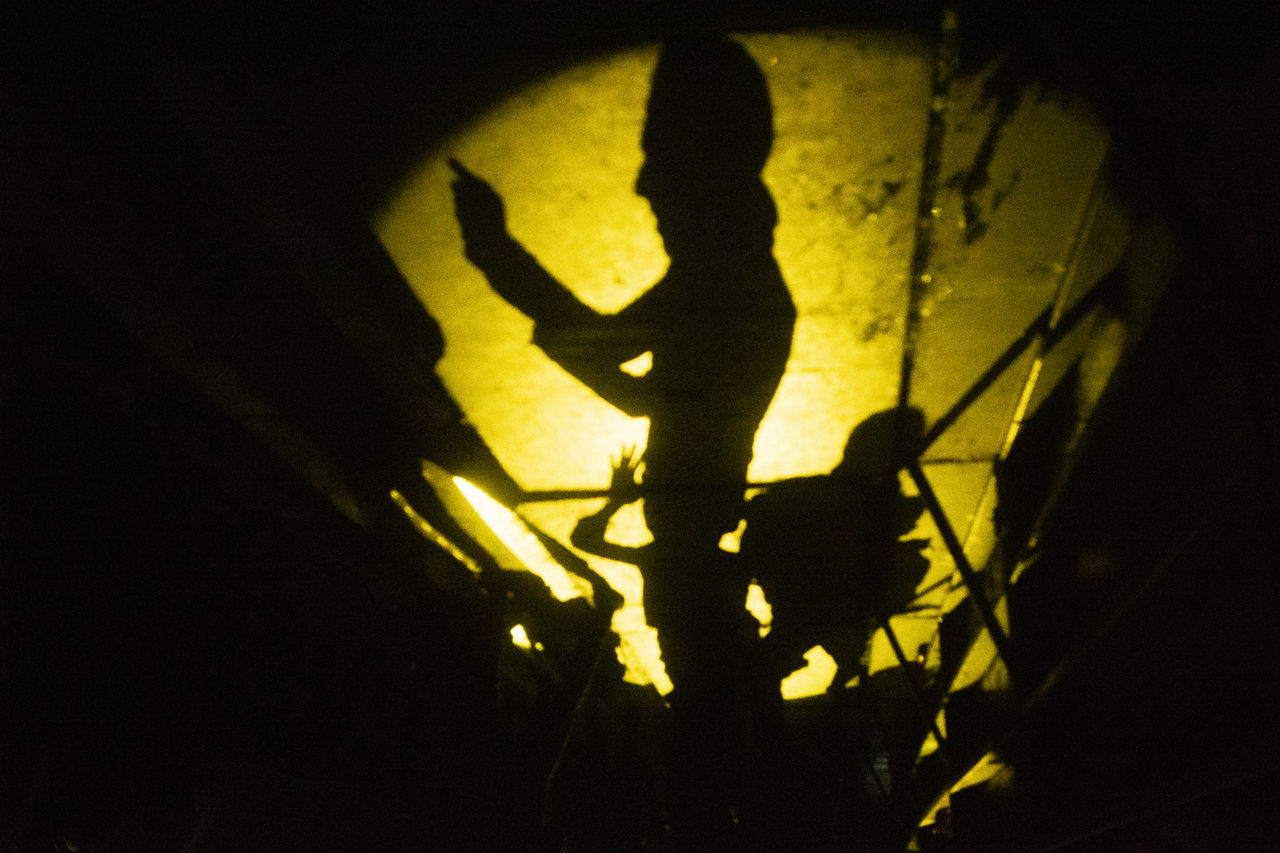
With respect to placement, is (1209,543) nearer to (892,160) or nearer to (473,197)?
(892,160)

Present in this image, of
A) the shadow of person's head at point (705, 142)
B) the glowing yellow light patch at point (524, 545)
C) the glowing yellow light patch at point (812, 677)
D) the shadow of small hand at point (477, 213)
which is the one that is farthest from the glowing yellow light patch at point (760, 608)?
the shadow of small hand at point (477, 213)

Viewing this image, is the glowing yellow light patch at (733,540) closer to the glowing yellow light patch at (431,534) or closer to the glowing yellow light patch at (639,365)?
the glowing yellow light patch at (639,365)

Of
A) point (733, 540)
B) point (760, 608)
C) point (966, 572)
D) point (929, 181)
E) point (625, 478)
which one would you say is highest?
point (929, 181)

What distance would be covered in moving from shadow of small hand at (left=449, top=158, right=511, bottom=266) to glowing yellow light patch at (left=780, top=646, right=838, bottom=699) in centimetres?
371

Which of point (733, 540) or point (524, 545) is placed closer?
point (733, 540)

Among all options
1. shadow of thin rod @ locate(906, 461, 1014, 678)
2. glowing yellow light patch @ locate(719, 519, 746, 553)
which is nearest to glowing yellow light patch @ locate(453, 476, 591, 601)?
glowing yellow light patch @ locate(719, 519, 746, 553)

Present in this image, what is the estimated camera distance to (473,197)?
1961mm

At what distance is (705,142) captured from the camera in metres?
1.83

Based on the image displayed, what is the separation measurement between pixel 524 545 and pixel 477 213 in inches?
84.1

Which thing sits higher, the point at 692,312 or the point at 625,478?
the point at 692,312

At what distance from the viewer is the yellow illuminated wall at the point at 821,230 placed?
5.72 ft

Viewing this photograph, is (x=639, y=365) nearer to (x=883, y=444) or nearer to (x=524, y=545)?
(x=883, y=444)

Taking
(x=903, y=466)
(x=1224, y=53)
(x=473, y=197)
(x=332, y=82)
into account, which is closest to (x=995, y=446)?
(x=903, y=466)

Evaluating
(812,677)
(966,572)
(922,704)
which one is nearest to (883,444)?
(966,572)
